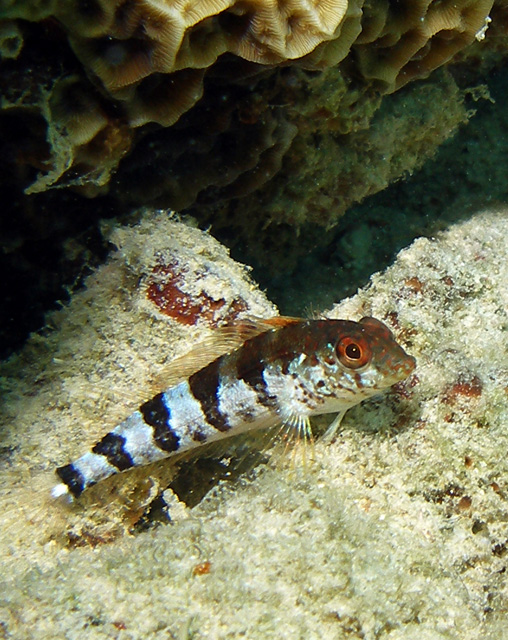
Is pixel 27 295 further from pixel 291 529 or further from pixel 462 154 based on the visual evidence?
pixel 462 154

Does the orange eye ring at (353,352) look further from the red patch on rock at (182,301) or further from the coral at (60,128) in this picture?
the coral at (60,128)

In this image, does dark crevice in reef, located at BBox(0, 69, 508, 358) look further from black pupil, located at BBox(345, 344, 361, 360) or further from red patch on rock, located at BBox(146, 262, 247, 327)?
black pupil, located at BBox(345, 344, 361, 360)

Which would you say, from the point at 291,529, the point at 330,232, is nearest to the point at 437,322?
the point at 291,529

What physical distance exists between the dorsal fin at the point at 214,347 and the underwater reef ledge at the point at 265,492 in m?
0.26

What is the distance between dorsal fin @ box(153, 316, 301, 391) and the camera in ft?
10.1

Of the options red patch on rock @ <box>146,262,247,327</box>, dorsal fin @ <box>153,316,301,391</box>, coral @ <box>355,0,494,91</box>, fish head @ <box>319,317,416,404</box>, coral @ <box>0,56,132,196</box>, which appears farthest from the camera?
coral @ <box>355,0,494,91</box>

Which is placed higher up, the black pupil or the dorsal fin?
the dorsal fin

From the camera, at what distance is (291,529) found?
2488 millimetres

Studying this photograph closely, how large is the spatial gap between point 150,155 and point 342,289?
3461 mm

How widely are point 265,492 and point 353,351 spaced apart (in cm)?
92

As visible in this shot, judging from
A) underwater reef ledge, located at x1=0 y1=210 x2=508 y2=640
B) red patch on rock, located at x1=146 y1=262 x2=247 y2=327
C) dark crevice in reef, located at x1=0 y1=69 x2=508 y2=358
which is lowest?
underwater reef ledge, located at x1=0 y1=210 x2=508 y2=640

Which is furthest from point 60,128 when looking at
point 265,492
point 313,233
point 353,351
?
point 313,233

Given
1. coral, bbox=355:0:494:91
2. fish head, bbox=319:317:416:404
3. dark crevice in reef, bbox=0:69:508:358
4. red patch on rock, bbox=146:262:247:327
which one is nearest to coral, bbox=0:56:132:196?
dark crevice in reef, bbox=0:69:508:358

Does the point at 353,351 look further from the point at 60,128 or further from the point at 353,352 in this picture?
Result: the point at 60,128
